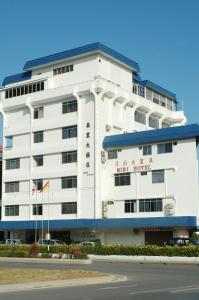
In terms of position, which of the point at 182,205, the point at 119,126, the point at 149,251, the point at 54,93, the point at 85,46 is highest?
the point at 85,46

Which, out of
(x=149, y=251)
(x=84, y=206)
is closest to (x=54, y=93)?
(x=84, y=206)

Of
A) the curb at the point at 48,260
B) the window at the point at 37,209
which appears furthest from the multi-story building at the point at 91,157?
the curb at the point at 48,260

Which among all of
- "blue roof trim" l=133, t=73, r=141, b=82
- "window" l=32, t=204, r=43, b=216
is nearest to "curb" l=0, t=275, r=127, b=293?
"window" l=32, t=204, r=43, b=216

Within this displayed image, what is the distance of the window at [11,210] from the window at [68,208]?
7599mm

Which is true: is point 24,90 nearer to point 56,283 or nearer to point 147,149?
point 147,149

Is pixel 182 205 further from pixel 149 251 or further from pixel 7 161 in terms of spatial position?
pixel 7 161

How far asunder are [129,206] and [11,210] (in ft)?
56.4

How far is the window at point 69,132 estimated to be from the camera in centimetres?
6561

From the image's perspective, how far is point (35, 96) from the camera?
2734 inches

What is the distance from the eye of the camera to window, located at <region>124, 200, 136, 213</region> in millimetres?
62219

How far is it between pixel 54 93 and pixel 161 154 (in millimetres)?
16207

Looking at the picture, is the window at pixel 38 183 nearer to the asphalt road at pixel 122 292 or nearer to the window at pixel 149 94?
the window at pixel 149 94

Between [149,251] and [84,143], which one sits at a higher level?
[84,143]

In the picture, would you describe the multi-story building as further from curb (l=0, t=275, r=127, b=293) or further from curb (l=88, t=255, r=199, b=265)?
curb (l=0, t=275, r=127, b=293)
